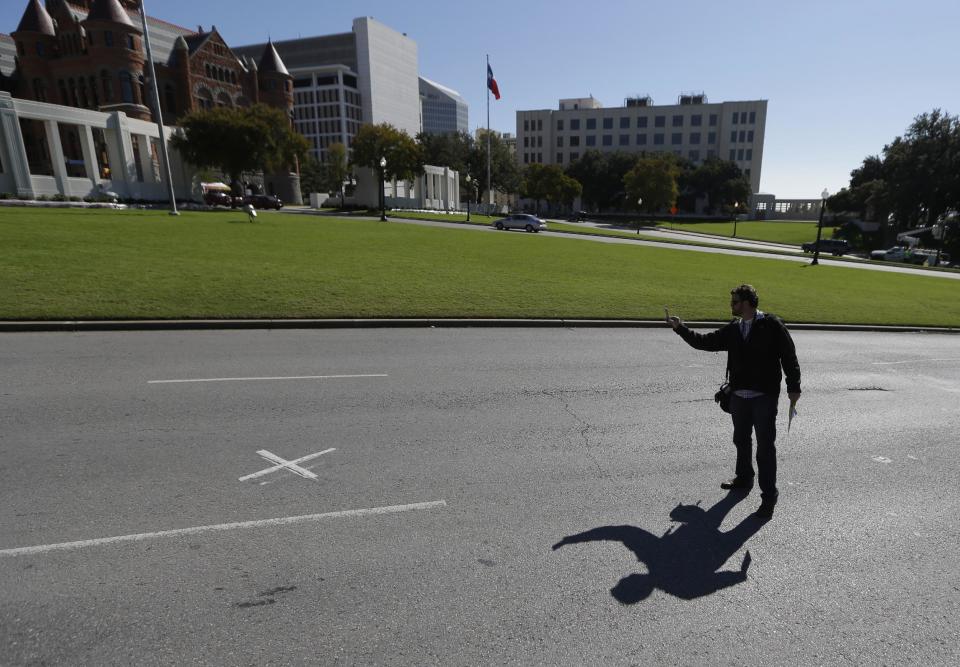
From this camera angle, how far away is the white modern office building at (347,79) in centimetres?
11212

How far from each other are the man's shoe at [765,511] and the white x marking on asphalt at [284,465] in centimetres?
416

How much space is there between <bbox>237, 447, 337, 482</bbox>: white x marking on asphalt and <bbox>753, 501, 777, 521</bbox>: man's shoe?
416 centimetres

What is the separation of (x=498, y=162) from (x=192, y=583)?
9481cm

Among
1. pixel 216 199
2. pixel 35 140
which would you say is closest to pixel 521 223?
pixel 216 199

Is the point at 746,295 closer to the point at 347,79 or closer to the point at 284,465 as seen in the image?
the point at 284,465

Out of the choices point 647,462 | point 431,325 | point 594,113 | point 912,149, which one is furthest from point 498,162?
point 647,462

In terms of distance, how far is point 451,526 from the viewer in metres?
4.18

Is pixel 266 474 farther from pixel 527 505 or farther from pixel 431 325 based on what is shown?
pixel 431 325

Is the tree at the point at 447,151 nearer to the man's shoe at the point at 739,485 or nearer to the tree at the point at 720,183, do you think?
the tree at the point at 720,183

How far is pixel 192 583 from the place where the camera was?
3.43 meters

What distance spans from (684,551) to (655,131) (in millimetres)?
118648

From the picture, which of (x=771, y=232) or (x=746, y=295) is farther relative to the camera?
(x=771, y=232)

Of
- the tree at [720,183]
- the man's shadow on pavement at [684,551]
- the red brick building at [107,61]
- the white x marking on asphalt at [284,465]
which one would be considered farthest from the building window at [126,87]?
the tree at [720,183]

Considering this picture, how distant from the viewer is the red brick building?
179 feet
